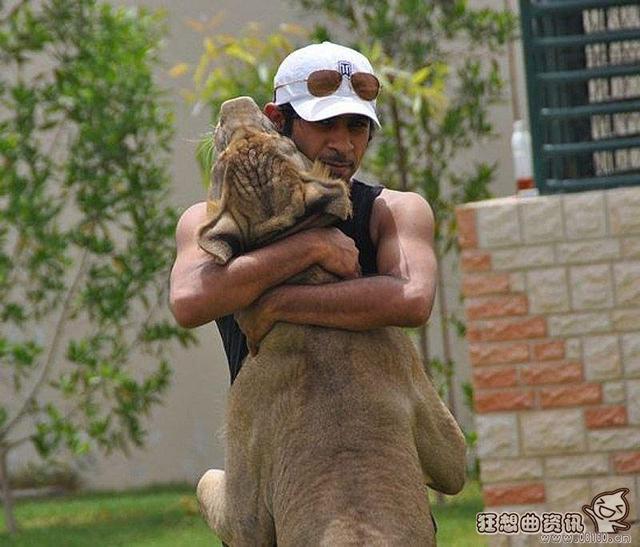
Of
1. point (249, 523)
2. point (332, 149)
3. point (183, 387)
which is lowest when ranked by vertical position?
point (183, 387)

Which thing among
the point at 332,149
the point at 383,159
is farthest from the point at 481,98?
the point at 332,149

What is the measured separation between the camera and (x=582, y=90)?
26.6 feet

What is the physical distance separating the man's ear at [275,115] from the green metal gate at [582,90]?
391 cm

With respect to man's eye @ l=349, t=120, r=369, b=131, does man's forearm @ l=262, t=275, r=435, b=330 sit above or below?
below

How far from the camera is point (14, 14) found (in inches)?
396

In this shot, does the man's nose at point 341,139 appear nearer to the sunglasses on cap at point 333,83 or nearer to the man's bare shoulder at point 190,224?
the sunglasses on cap at point 333,83

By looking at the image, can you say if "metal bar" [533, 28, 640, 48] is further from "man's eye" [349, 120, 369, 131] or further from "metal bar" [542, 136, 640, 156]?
"man's eye" [349, 120, 369, 131]

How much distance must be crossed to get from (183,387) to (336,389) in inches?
341

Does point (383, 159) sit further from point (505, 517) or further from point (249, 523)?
point (249, 523)

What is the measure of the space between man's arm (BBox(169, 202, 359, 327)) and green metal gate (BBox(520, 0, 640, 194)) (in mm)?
4180

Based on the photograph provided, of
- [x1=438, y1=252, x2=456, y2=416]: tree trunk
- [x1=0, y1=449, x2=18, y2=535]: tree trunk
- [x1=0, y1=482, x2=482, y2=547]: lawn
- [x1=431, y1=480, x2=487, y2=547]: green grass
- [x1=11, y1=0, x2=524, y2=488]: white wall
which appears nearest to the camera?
[x1=431, y1=480, x2=487, y2=547]: green grass

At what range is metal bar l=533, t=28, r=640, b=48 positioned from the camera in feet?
25.6

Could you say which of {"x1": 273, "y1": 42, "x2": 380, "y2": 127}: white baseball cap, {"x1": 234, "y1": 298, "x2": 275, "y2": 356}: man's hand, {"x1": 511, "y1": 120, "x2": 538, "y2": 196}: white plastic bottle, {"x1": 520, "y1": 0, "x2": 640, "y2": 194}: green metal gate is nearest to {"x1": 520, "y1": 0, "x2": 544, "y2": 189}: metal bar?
Answer: {"x1": 520, "y1": 0, "x2": 640, "y2": 194}: green metal gate

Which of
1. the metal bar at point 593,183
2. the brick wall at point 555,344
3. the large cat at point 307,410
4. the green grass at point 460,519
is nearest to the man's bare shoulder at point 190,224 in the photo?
the large cat at point 307,410
